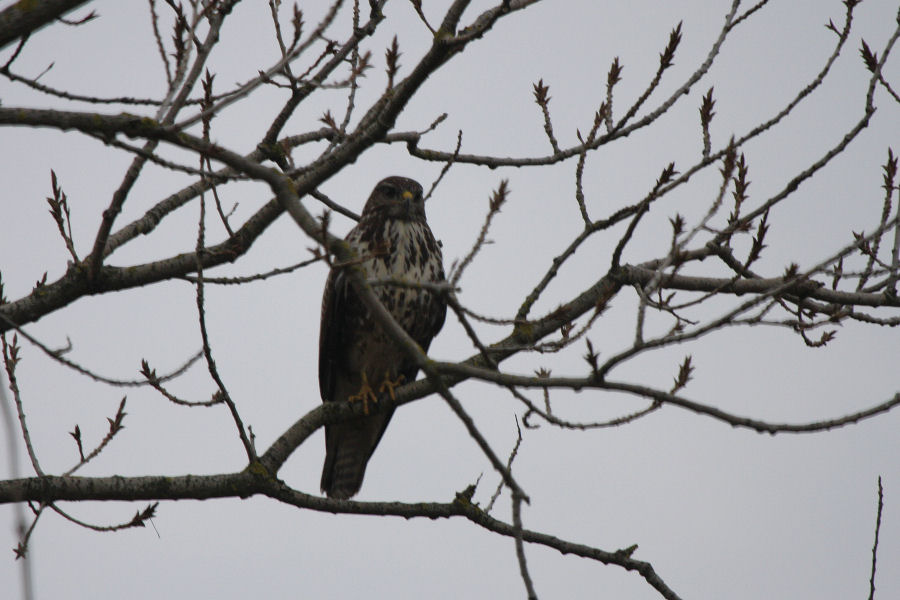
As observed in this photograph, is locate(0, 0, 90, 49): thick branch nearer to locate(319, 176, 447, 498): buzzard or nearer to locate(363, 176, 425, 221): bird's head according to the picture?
locate(319, 176, 447, 498): buzzard

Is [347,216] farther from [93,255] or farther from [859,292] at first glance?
[859,292]

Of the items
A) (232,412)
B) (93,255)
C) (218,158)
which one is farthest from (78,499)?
(218,158)

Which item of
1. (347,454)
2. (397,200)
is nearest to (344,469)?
(347,454)

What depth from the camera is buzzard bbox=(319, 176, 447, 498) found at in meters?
5.56

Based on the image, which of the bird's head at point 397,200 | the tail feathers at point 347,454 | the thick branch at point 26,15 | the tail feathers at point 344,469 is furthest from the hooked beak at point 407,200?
the thick branch at point 26,15

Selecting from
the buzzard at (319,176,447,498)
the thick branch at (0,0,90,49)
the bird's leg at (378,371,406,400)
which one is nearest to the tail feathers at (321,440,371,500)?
the buzzard at (319,176,447,498)

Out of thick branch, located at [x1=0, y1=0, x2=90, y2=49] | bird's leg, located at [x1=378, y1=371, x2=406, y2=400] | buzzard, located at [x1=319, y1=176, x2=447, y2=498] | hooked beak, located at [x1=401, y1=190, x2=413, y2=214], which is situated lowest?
thick branch, located at [x1=0, y1=0, x2=90, y2=49]

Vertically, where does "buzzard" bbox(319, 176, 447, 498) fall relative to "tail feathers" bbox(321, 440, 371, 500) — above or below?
above

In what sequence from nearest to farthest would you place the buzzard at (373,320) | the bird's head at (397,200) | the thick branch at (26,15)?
the thick branch at (26,15), the buzzard at (373,320), the bird's head at (397,200)

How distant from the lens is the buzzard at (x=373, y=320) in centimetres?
556

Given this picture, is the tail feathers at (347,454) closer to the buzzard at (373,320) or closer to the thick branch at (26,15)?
the buzzard at (373,320)

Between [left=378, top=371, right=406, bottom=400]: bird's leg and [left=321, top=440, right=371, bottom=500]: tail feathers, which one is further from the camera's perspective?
[left=321, top=440, right=371, bottom=500]: tail feathers

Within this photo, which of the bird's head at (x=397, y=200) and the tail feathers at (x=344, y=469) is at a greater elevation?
the bird's head at (x=397, y=200)

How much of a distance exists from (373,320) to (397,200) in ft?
3.05
